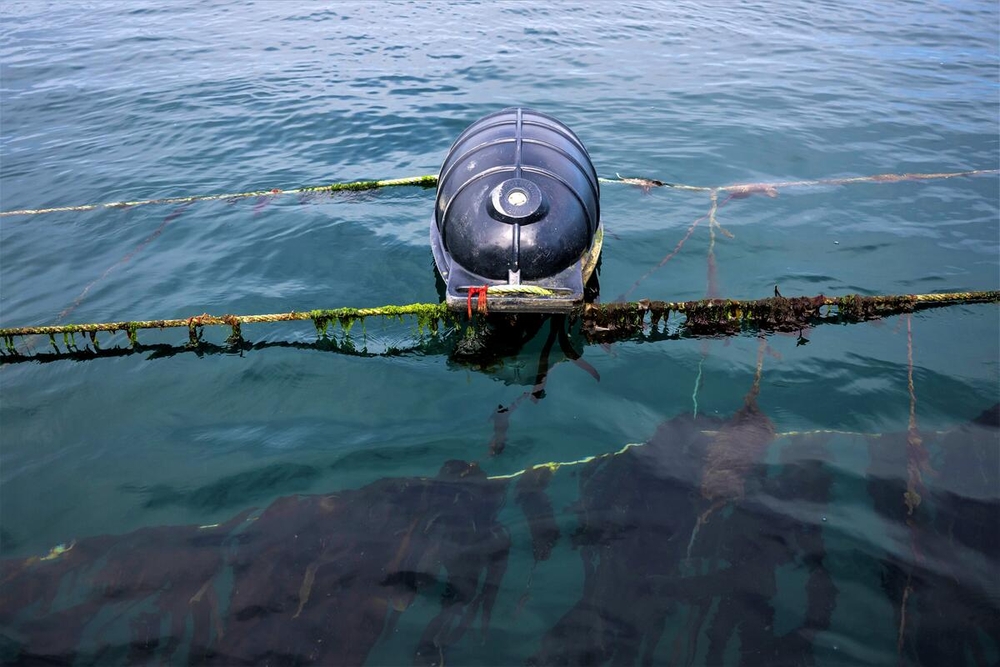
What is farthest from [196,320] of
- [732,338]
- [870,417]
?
[870,417]

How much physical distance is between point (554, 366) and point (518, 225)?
176 cm

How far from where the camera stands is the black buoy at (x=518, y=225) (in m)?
7.48

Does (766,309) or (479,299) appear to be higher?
(479,299)

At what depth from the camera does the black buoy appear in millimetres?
7484

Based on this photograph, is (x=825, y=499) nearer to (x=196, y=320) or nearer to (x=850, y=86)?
(x=196, y=320)

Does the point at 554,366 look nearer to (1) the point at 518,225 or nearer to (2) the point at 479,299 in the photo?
(2) the point at 479,299

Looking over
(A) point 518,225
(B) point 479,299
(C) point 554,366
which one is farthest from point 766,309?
(B) point 479,299

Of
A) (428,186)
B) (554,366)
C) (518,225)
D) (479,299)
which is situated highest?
(518,225)

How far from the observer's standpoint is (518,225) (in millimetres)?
7633

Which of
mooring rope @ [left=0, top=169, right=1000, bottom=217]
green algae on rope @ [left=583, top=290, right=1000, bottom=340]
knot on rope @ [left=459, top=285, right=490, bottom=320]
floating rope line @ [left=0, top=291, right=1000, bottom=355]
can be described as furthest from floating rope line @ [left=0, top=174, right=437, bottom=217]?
knot on rope @ [left=459, top=285, right=490, bottom=320]

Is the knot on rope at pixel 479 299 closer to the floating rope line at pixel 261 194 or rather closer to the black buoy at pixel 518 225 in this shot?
the black buoy at pixel 518 225

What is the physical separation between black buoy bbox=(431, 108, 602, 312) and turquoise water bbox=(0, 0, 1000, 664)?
1151 millimetres

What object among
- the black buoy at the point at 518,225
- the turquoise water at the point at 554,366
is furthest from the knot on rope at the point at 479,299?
the turquoise water at the point at 554,366

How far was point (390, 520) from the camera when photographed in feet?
20.8
